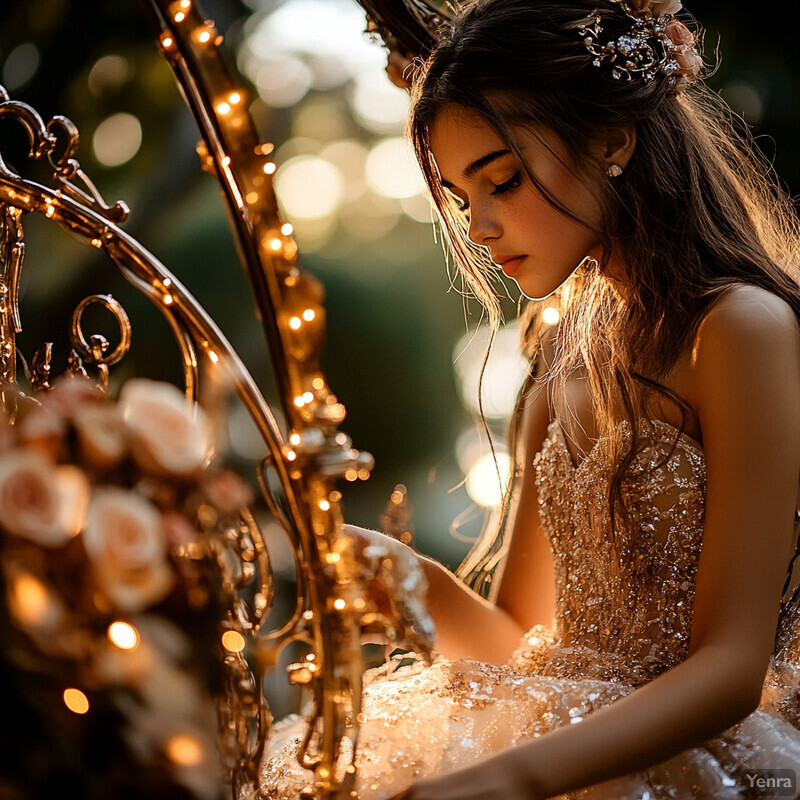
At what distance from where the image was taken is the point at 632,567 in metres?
1.00

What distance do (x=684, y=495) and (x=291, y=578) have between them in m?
1.38

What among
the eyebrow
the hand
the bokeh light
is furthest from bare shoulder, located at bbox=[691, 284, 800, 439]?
the bokeh light

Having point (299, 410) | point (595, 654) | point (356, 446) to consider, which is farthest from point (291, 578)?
point (299, 410)

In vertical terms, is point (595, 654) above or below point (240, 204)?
below

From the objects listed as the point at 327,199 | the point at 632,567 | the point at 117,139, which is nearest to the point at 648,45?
the point at 632,567

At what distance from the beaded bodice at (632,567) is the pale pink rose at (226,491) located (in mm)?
555

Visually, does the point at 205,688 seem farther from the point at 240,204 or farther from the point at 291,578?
the point at 291,578

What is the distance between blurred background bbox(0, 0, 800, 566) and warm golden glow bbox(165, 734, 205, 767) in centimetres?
107

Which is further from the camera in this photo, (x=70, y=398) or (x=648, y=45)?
(x=648, y=45)

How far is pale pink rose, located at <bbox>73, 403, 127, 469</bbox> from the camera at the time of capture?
0.51 m

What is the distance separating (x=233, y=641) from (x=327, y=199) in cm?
201

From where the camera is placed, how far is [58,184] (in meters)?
0.74

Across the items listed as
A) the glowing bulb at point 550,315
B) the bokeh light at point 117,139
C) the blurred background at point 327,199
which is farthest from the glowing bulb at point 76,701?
the bokeh light at point 117,139

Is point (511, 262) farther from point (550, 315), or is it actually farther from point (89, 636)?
point (89, 636)
